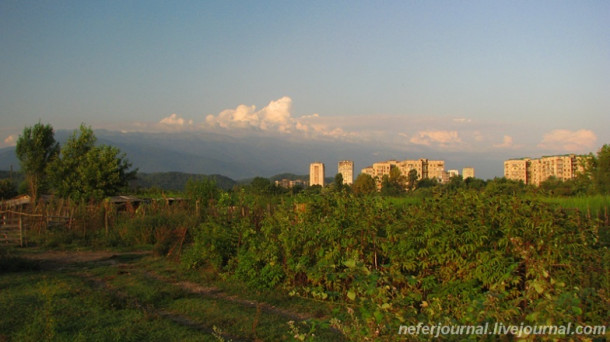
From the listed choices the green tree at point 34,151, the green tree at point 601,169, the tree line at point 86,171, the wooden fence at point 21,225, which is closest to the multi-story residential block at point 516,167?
the green tree at point 601,169

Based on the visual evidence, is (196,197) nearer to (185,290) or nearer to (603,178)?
(185,290)

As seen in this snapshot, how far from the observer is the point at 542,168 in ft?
208

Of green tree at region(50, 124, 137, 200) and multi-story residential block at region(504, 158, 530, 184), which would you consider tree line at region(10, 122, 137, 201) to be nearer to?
green tree at region(50, 124, 137, 200)

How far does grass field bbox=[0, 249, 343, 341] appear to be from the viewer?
218 inches

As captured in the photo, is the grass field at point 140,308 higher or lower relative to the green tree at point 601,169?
lower

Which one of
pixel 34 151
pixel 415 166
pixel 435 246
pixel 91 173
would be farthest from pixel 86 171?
pixel 415 166

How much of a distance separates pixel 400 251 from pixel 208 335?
2928 mm

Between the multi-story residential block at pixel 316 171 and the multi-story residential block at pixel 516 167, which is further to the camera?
the multi-story residential block at pixel 516 167

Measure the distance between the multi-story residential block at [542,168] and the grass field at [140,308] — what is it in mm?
53345

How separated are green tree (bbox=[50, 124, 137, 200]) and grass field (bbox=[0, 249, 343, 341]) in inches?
841

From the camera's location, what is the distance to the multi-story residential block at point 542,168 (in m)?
57.5

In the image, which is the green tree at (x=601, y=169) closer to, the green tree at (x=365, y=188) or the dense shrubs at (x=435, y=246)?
the green tree at (x=365, y=188)

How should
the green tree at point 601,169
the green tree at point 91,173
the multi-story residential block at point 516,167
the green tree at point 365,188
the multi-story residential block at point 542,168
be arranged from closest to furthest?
the green tree at point 365,188
the green tree at point 91,173
the green tree at point 601,169
the multi-story residential block at point 542,168
the multi-story residential block at point 516,167

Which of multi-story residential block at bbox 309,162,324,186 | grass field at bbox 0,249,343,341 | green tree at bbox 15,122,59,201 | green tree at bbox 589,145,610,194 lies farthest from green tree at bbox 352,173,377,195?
multi-story residential block at bbox 309,162,324,186
